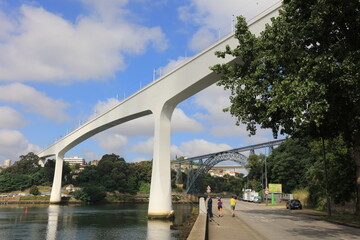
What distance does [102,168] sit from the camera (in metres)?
93.9

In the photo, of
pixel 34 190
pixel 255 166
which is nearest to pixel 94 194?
pixel 34 190

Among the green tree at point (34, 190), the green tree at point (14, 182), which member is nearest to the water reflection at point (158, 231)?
the green tree at point (34, 190)

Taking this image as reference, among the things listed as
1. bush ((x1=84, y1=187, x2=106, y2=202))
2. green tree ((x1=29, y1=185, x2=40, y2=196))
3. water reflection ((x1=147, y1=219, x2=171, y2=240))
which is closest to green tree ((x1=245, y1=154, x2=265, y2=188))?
bush ((x1=84, y1=187, x2=106, y2=202))

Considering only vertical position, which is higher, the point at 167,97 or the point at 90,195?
the point at 167,97

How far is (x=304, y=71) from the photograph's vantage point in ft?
51.7

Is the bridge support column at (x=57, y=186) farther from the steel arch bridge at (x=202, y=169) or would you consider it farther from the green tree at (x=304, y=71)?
the green tree at (x=304, y=71)

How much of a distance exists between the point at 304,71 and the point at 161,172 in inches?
824

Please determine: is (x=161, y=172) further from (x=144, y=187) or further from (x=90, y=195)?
(x=144, y=187)

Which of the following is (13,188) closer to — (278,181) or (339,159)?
(278,181)

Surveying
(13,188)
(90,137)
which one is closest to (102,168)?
(13,188)

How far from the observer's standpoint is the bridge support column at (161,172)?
108 ft

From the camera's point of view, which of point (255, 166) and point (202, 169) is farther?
point (202, 169)

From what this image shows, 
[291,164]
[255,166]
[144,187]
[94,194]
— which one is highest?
[255,166]

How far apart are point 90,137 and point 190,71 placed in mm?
39581
